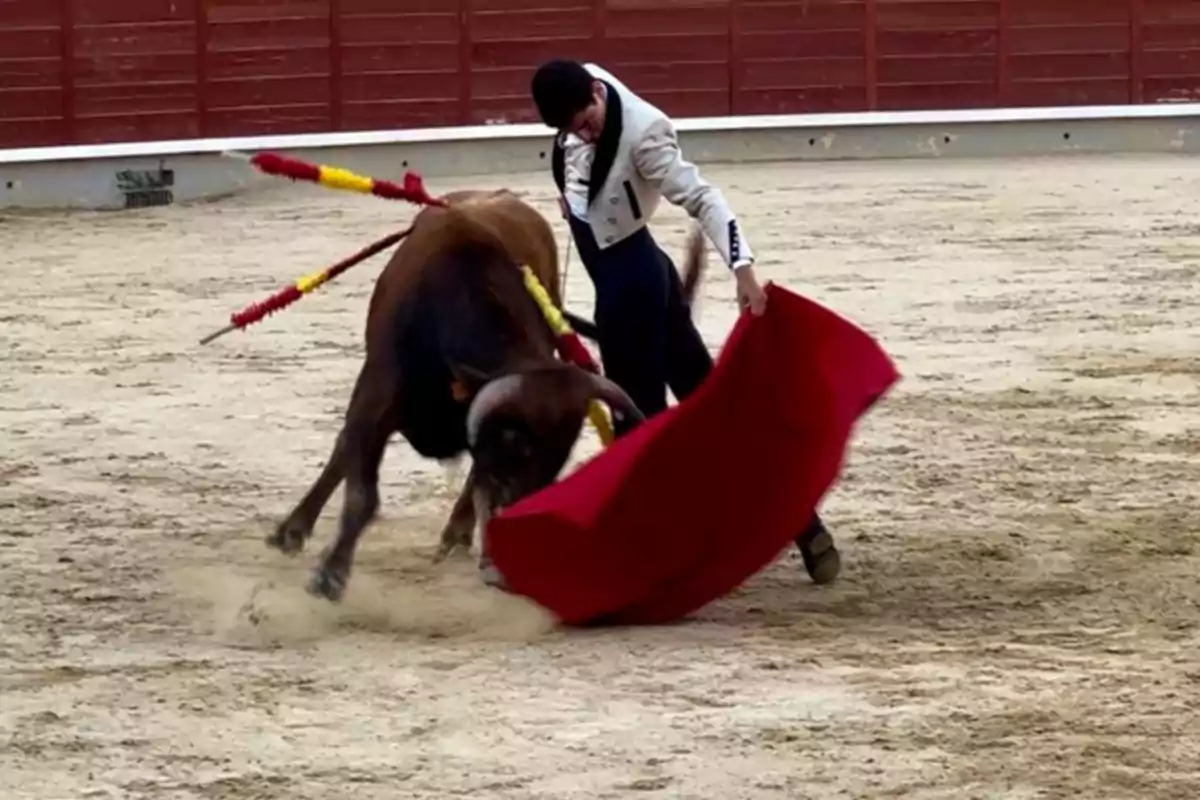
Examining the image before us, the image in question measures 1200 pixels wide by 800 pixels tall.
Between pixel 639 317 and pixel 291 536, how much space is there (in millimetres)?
739

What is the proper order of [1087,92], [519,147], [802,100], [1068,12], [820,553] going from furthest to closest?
1. [1087,92]
2. [1068,12]
3. [802,100]
4. [519,147]
5. [820,553]

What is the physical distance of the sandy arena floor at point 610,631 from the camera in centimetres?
263

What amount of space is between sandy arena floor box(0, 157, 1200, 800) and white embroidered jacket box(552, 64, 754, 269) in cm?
61

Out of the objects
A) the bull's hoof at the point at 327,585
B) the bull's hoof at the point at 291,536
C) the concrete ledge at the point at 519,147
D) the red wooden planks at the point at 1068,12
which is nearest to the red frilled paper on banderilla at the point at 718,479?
the bull's hoof at the point at 327,585

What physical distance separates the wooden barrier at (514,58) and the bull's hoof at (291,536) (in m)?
7.37

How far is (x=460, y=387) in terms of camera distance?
3.38 m

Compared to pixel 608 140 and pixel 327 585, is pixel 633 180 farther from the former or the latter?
pixel 327 585

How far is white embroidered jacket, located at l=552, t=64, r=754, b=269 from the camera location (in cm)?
339

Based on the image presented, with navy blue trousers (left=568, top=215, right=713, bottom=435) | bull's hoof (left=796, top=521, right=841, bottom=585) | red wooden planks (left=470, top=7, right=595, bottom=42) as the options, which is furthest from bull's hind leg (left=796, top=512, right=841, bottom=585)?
red wooden planks (left=470, top=7, right=595, bottom=42)

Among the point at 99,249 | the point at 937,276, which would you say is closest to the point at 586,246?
the point at 937,276

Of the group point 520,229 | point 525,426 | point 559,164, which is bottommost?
point 525,426

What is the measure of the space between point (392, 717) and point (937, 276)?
16.2ft

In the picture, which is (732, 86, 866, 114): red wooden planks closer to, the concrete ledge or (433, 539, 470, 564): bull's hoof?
the concrete ledge

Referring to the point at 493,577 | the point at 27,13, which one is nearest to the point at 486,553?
the point at 493,577
